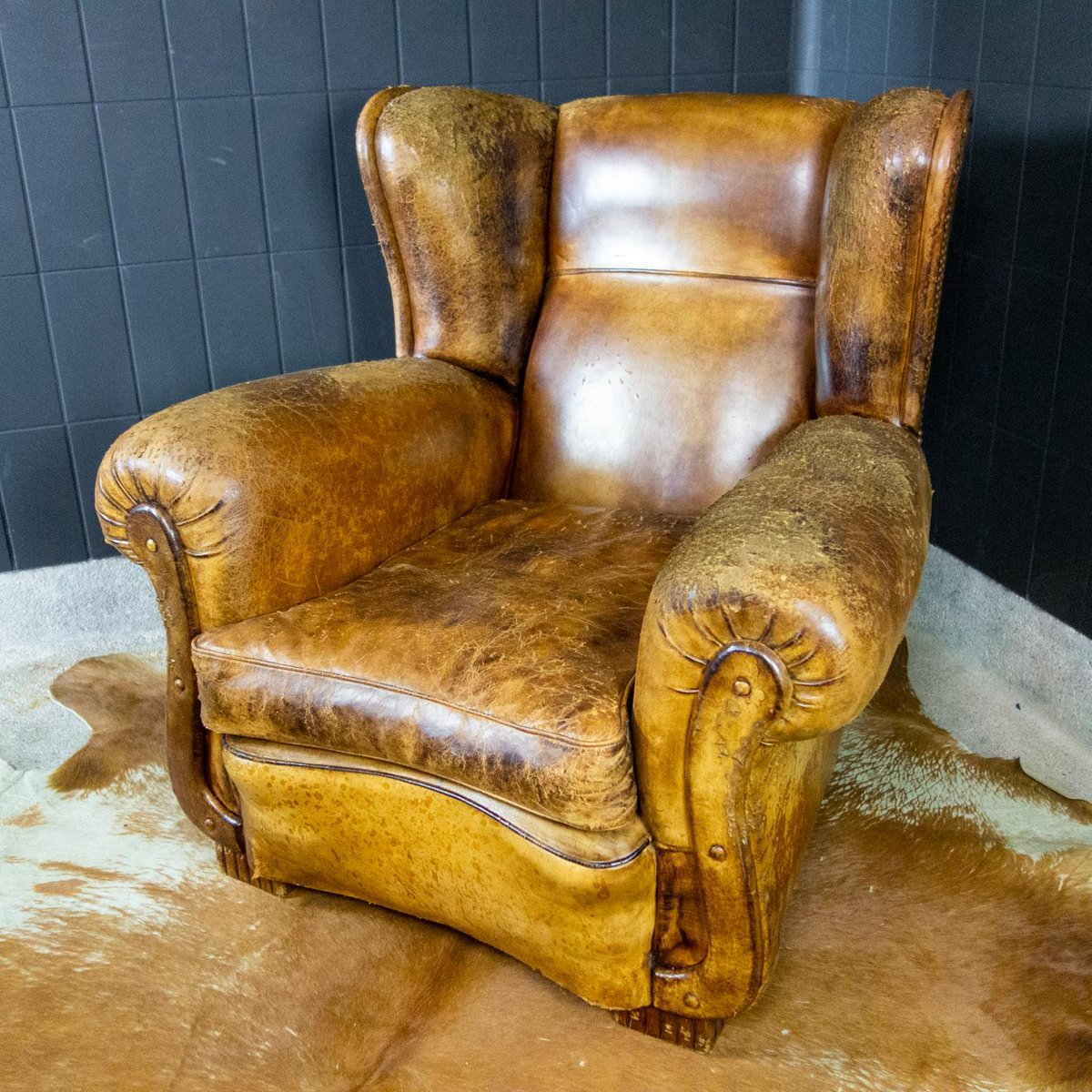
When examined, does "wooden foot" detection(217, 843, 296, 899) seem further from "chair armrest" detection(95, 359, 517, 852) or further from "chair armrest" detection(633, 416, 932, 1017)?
"chair armrest" detection(633, 416, 932, 1017)

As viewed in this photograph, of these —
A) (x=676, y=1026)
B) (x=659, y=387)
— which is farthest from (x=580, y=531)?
(x=676, y=1026)

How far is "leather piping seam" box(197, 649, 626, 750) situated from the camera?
1.18m

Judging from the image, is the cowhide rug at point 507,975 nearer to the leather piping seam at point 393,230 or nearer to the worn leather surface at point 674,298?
the worn leather surface at point 674,298

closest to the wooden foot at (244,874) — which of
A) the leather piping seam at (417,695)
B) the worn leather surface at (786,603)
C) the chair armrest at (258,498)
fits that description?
the chair armrest at (258,498)

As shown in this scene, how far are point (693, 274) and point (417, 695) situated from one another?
0.84 m

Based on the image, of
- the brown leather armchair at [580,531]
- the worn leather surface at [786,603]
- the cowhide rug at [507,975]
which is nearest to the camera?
the worn leather surface at [786,603]

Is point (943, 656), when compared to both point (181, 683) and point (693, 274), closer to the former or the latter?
point (693, 274)

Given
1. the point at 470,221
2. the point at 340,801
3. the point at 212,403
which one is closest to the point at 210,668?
the point at 340,801

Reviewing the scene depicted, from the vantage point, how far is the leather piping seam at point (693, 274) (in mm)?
1693

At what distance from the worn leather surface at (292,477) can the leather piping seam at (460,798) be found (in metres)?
0.18

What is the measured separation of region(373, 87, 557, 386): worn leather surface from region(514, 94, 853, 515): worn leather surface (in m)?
0.04

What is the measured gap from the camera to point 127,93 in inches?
81.7

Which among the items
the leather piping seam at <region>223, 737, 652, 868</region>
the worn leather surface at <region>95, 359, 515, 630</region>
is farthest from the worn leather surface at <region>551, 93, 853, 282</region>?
the leather piping seam at <region>223, 737, 652, 868</region>

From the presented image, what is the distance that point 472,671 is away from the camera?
127 centimetres
